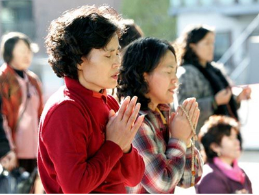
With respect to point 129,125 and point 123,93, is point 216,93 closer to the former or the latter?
point 123,93

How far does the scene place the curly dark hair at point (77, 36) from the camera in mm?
1930

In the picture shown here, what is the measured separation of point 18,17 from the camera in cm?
2022

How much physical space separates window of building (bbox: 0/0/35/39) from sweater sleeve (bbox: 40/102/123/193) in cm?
1826

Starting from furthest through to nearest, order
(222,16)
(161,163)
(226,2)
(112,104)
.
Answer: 1. (222,16)
2. (226,2)
3. (161,163)
4. (112,104)

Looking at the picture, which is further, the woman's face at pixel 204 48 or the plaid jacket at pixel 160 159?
the woman's face at pixel 204 48

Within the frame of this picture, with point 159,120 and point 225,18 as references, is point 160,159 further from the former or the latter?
point 225,18

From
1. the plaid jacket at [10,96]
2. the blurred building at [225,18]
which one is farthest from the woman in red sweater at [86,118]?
the blurred building at [225,18]

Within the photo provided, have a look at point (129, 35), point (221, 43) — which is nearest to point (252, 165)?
point (129, 35)

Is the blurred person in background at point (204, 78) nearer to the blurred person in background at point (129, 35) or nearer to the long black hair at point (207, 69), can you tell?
the long black hair at point (207, 69)

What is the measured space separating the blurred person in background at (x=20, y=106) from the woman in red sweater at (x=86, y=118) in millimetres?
2372

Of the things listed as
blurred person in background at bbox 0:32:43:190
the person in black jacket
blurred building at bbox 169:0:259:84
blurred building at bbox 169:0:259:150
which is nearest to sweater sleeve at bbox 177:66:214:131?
blurred person in background at bbox 0:32:43:190

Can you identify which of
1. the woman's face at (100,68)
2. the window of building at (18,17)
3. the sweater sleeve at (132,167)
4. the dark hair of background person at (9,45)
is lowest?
the window of building at (18,17)

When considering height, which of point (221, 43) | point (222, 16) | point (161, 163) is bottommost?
point (221, 43)

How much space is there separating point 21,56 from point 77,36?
2662 millimetres
